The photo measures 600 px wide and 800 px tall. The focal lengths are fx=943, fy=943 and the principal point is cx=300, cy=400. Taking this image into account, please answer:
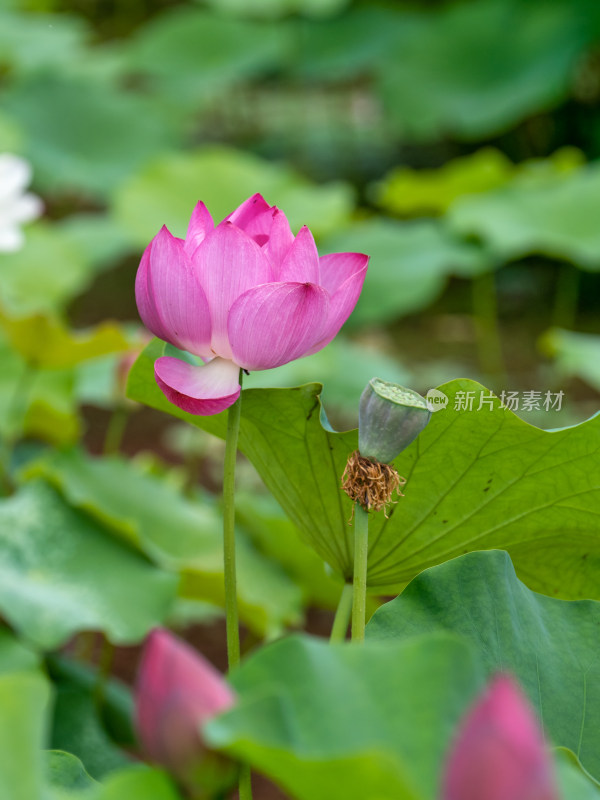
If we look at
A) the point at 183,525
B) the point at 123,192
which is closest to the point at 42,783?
the point at 183,525

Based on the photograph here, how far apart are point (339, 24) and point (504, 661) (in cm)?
421

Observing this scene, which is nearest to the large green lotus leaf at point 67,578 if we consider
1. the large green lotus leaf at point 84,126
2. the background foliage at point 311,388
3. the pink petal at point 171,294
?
the background foliage at point 311,388

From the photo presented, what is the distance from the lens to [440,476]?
18.5 inches

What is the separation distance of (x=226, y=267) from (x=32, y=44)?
10.8ft

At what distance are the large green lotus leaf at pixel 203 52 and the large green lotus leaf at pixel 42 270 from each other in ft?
6.47

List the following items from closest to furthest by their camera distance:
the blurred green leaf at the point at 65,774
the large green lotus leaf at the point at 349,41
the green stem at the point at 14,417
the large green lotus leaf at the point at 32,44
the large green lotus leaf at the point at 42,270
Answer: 1. the blurred green leaf at the point at 65,774
2. the green stem at the point at 14,417
3. the large green lotus leaf at the point at 42,270
4. the large green lotus leaf at the point at 32,44
5. the large green lotus leaf at the point at 349,41

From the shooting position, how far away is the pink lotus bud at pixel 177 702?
0.86ft

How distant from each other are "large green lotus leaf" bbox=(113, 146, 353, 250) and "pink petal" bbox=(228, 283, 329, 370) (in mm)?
1842

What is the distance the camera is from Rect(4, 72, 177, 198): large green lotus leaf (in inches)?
130

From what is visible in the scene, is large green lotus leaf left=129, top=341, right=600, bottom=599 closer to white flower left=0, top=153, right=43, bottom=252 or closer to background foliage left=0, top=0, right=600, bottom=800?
→ background foliage left=0, top=0, right=600, bottom=800

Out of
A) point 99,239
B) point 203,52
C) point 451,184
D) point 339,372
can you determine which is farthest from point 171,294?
point 203,52

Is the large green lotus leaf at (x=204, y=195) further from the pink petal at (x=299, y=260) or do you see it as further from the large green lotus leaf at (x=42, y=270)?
the pink petal at (x=299, y=260)

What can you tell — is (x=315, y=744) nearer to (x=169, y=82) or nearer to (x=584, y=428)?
(x=584, y=428)

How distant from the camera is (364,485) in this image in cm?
38
